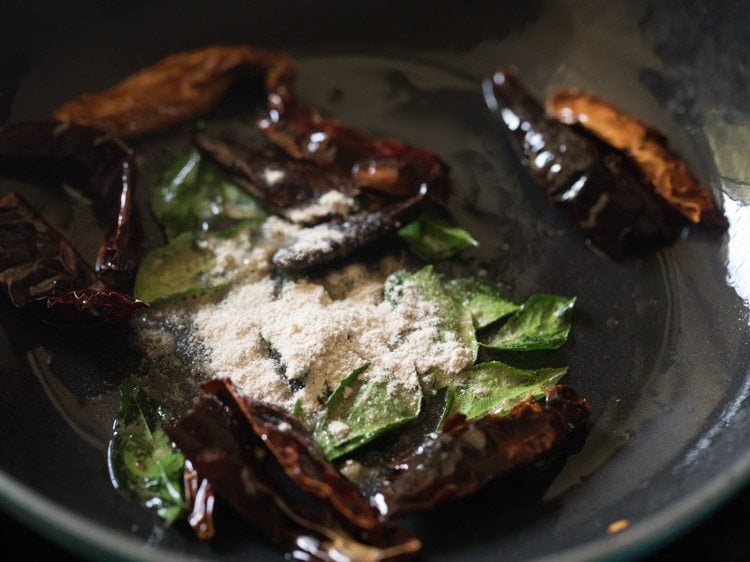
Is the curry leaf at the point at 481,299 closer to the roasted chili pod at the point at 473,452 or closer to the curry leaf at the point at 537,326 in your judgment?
the curry leaf at the point at 537,326

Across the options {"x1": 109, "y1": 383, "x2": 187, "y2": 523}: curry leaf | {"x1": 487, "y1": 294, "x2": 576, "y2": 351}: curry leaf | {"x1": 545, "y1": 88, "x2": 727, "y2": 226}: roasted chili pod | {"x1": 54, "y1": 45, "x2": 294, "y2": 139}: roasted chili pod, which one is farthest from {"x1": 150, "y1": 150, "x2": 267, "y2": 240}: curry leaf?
{"x1": 545, "y1": 88, "x2": 727, "y2": 226}: roasted chili pod

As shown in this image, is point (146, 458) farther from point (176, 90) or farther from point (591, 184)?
point (591, 184)

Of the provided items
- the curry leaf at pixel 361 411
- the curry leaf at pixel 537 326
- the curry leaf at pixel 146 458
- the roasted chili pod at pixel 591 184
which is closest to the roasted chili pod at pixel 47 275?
the curry leaf at pixel 146 458

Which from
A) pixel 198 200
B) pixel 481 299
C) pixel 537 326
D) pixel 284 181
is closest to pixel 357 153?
pixel 284 181

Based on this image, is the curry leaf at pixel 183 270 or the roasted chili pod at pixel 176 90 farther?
the roasted chili pod at pixel 176 90

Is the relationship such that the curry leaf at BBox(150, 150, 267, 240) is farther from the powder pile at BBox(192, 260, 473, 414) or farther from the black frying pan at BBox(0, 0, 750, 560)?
the powder pile at BBox(192, 260, 473, 414)

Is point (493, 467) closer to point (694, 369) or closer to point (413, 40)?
A: point (694, 369)
